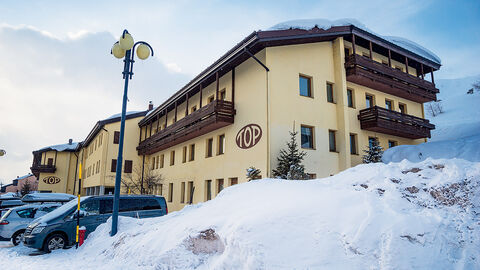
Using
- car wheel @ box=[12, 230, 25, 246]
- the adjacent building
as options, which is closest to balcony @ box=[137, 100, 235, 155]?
the adjacent building

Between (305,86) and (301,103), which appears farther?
(305,86)

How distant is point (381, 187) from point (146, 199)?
8.79 m

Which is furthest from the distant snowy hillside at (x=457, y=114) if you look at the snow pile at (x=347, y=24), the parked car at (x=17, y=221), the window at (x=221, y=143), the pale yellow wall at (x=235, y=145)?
the parked car at (x=17, y=221)

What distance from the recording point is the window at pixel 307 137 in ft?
52.1

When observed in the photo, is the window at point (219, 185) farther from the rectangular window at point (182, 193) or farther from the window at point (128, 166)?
the window at point (128, 166)

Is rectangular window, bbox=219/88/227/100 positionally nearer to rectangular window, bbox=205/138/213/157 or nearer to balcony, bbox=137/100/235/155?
balcony, bbox=137/100/235/155

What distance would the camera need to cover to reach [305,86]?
1684cm

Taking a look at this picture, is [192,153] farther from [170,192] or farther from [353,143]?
[353,143]

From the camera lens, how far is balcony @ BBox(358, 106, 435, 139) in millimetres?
17281

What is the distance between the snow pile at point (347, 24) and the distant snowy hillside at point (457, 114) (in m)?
5.94

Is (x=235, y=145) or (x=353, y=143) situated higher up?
(x=353, y=143)

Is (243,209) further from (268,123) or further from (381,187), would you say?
(268,123)

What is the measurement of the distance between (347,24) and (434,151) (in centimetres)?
797

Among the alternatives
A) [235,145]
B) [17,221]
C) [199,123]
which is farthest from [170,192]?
[17,221]
